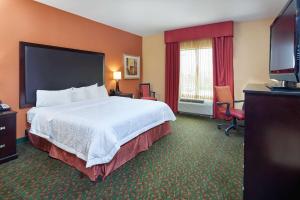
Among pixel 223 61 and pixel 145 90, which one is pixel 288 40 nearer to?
pixel 223 61

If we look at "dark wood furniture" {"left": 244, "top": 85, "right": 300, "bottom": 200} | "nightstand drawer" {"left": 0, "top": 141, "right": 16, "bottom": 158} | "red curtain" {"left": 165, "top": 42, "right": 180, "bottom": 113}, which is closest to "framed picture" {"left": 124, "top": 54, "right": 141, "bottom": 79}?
"red curtain" {"left": 165, "top": 42, "right": 180, "bottom": 113}

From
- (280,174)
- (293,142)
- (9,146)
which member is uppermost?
(293,142)

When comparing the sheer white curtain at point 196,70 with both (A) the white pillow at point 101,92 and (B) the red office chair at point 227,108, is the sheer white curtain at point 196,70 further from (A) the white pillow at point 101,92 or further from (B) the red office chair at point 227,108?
(A) the white pillow at point 101,92

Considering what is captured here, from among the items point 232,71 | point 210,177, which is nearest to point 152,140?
point 210,177

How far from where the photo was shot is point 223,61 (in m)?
4.88

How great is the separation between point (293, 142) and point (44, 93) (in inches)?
145

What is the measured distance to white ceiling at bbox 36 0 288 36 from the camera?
139 inches

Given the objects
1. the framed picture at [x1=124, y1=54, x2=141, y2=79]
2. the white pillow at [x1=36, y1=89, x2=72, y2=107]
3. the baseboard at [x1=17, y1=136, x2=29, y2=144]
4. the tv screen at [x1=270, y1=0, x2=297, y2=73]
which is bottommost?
the baseboard at [x1=17, y1=136, x2=29, y2=144]

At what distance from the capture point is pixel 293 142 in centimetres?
108

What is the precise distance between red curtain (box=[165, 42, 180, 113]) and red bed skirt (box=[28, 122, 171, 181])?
233 centimetres

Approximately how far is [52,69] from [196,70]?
3785mm

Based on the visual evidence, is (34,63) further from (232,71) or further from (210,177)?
(232,71)

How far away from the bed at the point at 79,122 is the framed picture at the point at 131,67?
1527mm

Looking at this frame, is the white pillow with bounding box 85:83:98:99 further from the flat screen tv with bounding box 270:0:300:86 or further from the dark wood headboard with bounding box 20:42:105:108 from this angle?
the flat screen tv with bounding box 270:0:300:86
